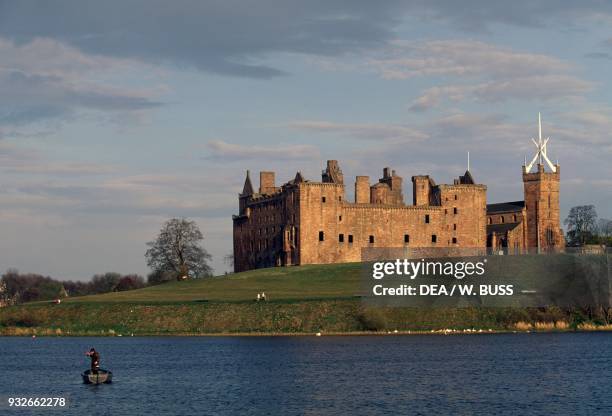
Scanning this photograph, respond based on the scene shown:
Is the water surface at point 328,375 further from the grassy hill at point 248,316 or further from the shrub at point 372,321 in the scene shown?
the grassy hill at point 248,316

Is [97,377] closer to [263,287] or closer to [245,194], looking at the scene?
[263,287]

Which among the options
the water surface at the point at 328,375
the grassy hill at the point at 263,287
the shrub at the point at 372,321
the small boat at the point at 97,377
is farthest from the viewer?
the grassy hill at the point at 263,287

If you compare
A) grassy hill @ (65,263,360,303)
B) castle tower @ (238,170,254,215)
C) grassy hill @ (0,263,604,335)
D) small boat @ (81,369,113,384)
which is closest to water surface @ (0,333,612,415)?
small boat @ (81,369,113,384)

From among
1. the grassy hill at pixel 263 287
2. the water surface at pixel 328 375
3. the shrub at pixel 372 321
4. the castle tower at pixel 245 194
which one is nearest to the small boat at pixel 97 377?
the water surface at pixel 328 375

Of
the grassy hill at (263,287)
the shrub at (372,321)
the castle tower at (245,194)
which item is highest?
the castle tower at (245,194)

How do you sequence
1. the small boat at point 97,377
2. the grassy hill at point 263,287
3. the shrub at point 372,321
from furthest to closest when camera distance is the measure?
the grassy hill at point 263,287 → the shrub at point 372,321 → the small boat at point 97,377

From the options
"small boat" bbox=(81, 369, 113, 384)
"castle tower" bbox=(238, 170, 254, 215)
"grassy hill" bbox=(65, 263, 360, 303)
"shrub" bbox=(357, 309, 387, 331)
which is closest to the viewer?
"small boat" bbox=(81, 369, 113, 384)

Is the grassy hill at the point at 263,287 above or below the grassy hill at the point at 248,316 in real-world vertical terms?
above

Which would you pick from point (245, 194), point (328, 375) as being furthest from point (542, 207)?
point (328, 375)

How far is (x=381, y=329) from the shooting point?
8994cm

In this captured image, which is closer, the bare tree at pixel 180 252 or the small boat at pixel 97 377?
the small boat at pixel 97 377

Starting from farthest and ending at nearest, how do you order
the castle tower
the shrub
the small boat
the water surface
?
1. the castle tower
2. the shrub
3. the small boat
4. the water surface

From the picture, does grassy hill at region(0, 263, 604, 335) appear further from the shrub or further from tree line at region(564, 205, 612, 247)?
tree line at region(564, 205, 612, 247)

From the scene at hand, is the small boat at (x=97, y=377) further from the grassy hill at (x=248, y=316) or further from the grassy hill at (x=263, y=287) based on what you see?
the grassy hill at (x=263, y=287)
